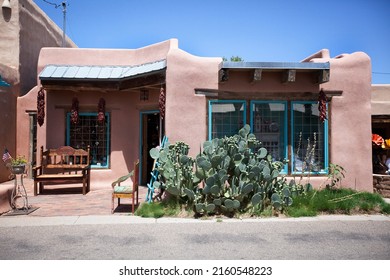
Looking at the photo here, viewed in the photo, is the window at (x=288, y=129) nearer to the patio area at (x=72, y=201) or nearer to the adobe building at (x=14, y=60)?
the patio area at (x=72, y=201)

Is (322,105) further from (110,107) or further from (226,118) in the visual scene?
(110,107)

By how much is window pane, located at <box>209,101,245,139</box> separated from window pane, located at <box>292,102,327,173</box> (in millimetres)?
1486

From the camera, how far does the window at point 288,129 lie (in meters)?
8.83

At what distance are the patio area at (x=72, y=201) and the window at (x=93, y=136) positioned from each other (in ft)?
3.34

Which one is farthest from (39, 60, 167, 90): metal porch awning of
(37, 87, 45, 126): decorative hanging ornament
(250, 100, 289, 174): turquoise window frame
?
(250, 100, 289, 174): turquoise window frame

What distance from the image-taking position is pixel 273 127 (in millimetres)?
8984

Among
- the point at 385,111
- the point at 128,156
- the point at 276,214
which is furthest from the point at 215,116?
the point at 385,111

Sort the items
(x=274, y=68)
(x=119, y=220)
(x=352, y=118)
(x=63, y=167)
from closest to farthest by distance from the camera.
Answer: (x=119, y=220) → (x=274, y=68) → (x=352, y=118) → (x=63, y=167)

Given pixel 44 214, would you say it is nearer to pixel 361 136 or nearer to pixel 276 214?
pixel 276 214

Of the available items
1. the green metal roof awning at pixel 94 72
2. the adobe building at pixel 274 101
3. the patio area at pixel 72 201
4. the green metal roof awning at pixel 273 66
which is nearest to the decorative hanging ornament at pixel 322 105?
the adobe building at pixel 274 101

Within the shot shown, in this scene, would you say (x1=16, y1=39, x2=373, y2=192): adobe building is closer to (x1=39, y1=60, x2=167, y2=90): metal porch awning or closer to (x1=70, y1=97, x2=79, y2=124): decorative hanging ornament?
(x1=39, y1=60, x2=167, y2=90): metal porch awning

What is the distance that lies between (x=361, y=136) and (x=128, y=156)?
6.99 metres

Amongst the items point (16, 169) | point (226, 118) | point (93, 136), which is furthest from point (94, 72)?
point (226, 118)

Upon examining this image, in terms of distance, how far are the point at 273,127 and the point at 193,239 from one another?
182 inches
